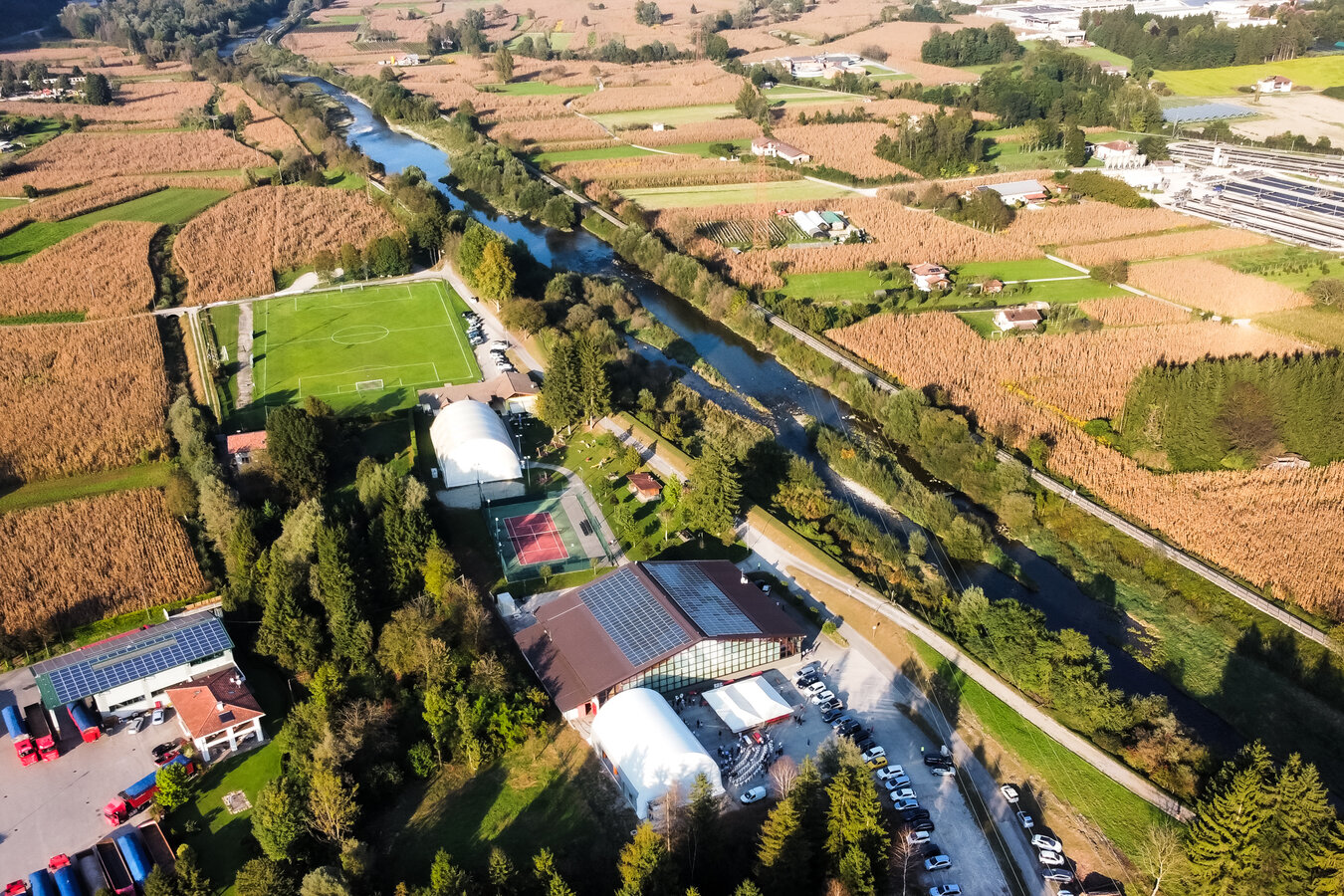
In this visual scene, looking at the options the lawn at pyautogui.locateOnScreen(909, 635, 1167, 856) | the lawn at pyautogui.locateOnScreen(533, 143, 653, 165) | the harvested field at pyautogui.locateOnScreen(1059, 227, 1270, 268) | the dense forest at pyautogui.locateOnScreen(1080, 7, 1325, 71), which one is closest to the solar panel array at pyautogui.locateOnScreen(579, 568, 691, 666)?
the lawn at pyautogui.locateOnScreen(909, 635, 1167, 856)

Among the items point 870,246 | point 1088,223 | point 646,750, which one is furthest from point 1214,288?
point 646,750

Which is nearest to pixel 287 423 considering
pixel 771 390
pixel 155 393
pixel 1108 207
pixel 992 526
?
pixel 155 393

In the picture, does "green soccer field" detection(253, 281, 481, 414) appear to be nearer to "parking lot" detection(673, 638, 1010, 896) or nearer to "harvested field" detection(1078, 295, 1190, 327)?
"parking lot" detection(673, 638, 1010, 896)

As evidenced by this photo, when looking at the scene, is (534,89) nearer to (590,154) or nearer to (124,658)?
(590,154)

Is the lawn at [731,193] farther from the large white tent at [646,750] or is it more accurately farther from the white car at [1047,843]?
the white car at [1047,843]

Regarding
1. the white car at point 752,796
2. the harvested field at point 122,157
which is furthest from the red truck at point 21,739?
the harvested field at point 122,157
